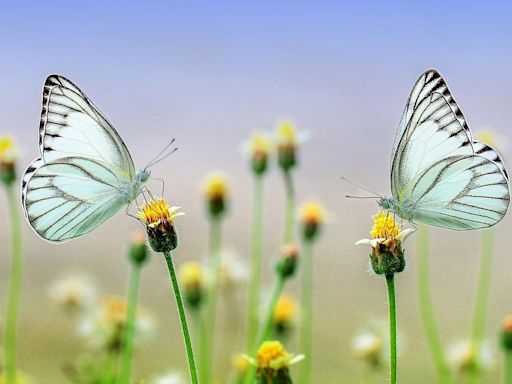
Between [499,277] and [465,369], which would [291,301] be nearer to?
[465,369]

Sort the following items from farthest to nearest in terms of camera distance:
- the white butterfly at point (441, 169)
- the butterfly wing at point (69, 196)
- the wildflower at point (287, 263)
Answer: the wildflower at point (287, 263), the butterfly wing at point (69, 196), the white butterfly at point (441, 169)

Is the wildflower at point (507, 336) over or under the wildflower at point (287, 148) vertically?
under

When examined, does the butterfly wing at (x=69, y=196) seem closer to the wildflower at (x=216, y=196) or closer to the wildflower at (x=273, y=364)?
the wildflower at (x=273, y=364)

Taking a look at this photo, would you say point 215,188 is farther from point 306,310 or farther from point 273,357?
point 273,357

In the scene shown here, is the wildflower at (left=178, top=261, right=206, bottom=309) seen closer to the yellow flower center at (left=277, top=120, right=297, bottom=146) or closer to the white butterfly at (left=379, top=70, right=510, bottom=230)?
the yellow flower center at (left=277, top=120, right=297, bottom=146)

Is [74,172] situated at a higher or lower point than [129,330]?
higher

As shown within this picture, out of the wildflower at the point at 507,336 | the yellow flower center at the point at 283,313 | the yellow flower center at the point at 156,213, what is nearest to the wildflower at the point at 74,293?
the yellow flower center at the point at 283,313

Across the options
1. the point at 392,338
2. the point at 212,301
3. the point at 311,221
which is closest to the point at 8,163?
the point at 212,301
